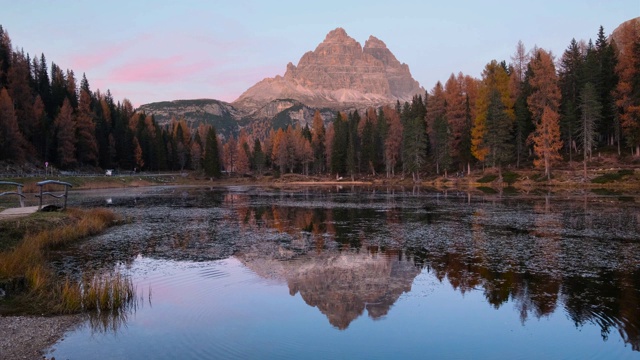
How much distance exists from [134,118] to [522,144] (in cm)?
12992

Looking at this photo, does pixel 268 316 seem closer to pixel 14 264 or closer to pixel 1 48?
pixel 14 264

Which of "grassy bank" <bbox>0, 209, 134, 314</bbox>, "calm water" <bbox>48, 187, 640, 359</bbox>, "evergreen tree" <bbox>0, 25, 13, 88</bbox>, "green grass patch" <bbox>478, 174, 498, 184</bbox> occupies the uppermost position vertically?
"evergreen tree" <bbox>0, 25, 13, 88</bbox>

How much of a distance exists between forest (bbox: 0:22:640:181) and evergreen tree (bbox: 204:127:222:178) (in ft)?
1.42

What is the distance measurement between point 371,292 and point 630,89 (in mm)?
74027

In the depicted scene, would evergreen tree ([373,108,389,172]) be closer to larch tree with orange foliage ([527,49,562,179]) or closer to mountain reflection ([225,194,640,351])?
larch tree with orange foliage ([527,49,562,179])

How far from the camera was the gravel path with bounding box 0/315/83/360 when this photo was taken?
10.7 meters

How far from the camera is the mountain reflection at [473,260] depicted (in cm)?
1477

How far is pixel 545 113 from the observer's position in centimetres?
7344

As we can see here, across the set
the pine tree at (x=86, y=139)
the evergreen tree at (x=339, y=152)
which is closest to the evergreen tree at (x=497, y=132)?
the evergreen tree at (x=339, y=152)

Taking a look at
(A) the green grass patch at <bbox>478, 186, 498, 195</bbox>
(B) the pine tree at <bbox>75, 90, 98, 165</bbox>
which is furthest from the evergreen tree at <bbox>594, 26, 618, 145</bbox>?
(B) the pine tree at <bbox>75, 90, 98, 165</bbox>

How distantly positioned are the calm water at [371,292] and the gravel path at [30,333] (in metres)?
0.42

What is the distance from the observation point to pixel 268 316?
14172 mm

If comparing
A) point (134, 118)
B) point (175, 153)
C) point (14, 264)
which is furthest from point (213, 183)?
point (14, 264)

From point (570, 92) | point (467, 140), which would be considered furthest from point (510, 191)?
point (570, 92)
